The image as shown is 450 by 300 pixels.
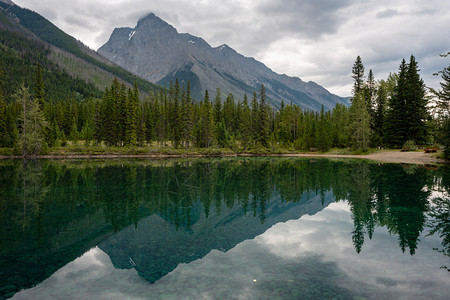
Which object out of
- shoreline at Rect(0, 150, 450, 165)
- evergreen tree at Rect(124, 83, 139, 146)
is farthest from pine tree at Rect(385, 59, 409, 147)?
evergreen tree at Rect(124, 83, 139, 146)

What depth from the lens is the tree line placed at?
5878 cm

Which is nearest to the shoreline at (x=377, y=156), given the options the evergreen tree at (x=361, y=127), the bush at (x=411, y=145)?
the bush at (x=411, y=145)

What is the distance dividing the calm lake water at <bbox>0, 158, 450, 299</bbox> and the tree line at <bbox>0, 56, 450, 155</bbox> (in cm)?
3734

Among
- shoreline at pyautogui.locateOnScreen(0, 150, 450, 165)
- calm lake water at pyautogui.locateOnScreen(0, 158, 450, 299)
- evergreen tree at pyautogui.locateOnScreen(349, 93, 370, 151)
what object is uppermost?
evergreen tree at pyautogui.locateOnScreen(349, 93, 370, 151)

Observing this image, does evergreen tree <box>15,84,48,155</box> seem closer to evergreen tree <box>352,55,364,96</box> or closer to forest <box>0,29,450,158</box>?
forest <box>0,29,450,158</box>

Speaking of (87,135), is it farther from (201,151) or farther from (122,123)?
(201,151)

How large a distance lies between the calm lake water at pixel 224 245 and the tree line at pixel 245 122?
37.3 metres

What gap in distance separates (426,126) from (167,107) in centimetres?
7863

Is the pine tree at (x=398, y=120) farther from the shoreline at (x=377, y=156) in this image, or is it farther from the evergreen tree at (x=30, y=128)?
the evergreen tree at (x=30, y=128)

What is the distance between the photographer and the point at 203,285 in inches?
301

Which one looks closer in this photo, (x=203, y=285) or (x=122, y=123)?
(x=203, y=285)

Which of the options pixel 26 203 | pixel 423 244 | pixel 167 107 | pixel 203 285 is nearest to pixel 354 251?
pixel 423 244

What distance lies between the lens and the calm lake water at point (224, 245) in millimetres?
7461

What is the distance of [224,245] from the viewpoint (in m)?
11.3
